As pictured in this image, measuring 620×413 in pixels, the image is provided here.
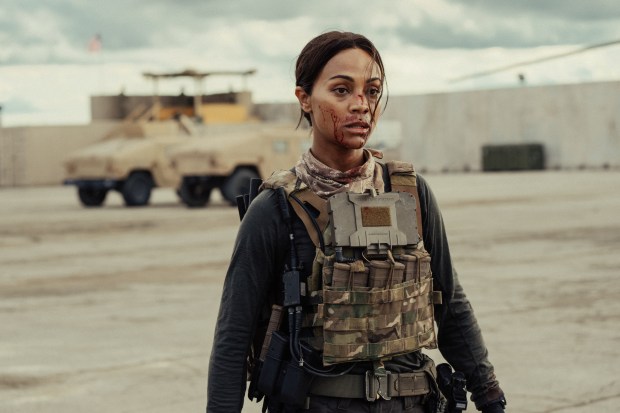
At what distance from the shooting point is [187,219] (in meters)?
20.7

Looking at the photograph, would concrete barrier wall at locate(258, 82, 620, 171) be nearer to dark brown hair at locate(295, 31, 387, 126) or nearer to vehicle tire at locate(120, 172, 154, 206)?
vehicle tire at locate(120, 172, 154, 206)

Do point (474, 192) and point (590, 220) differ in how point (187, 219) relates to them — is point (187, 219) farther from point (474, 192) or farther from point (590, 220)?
point (474, 192)

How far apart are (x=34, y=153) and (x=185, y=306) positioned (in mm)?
33319

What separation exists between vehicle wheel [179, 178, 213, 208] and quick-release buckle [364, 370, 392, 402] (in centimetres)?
2138

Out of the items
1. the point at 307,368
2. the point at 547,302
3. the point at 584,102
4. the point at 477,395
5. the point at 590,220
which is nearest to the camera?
the point at 307,368

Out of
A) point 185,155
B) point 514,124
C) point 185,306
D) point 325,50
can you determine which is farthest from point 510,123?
point 325,50

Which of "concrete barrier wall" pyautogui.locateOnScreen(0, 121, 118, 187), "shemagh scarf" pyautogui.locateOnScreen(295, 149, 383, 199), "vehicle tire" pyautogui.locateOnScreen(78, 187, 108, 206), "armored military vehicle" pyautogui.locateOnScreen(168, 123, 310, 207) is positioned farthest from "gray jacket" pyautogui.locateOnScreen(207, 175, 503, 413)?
"concrete barrier wall" pyautogui.locateOnScreen(0, 121, 118, 187)

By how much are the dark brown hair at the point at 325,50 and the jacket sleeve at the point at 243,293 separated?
247 millimetres

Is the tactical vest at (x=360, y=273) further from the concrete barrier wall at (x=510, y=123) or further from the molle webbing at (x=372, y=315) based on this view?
the concrete barrier wall at (x=510, y=123)

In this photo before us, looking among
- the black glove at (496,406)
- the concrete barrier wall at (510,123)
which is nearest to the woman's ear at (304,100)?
the black glove at (496,406)

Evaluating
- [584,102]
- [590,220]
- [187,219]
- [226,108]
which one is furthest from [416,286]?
[584,102]

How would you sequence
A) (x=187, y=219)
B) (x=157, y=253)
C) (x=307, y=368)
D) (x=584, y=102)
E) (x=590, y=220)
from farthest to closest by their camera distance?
(x=584, y=102) → (x=187, y=219) → (x=590, y=220) → (x=157, y=253) → (x=307, y=368)

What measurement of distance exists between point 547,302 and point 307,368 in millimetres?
7108

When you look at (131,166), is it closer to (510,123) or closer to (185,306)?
(185,306)
